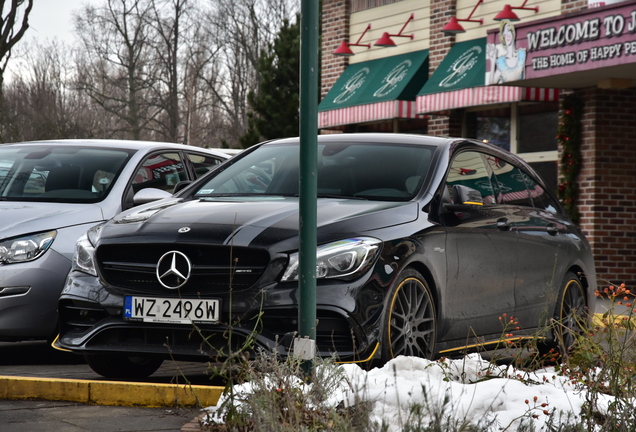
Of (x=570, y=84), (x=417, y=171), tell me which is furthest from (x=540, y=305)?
(x=570, y=84)

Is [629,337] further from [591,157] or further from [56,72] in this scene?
[56,72]

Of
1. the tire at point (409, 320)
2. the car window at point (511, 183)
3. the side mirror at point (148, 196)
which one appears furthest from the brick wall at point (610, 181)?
the tire at point (409, 320)

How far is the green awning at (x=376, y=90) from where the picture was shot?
20.8m

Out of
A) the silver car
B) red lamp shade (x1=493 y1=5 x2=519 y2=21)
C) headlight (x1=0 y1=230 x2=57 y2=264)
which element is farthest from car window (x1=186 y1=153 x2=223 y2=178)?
red lamp shade (x1=493 y1=5 x2=519 y2=21)

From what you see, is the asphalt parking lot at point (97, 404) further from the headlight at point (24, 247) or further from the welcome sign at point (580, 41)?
the welcome sign at point (580, 41)

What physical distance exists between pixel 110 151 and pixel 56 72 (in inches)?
1679

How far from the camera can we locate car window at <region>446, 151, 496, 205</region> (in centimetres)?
712

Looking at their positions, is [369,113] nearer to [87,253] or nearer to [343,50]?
[343,50]

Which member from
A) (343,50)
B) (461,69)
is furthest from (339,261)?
(343,50)

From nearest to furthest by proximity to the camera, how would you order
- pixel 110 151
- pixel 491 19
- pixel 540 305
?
pixel 540 305 → pixel 110 151 → pixel 491 19

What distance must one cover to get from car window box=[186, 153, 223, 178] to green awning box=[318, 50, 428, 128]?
10951 mm

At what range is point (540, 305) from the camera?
7.82m

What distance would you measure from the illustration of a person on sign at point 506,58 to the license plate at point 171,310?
10507 millimetres

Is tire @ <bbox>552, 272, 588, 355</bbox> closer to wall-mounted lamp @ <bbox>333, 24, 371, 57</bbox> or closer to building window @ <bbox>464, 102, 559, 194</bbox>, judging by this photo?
building window @ <bbox>464, 102, 559, 194</bbox>
